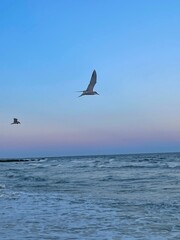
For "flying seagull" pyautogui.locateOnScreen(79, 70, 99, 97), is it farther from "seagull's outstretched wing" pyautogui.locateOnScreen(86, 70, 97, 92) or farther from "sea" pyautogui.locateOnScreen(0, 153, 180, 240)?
"sea" pyautogui.locateOnScreen(0, 153, 180, 240)

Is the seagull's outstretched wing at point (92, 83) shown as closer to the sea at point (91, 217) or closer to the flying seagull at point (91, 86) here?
the flying seagull at point (91, 86)

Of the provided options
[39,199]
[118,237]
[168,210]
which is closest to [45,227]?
[118,237]

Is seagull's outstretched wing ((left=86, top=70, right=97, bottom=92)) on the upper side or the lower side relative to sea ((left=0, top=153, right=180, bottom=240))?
upper

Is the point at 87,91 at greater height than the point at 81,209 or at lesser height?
greater

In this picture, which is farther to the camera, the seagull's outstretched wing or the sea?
the seagull's outstretched wing

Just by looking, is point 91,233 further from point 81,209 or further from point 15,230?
point 81,209

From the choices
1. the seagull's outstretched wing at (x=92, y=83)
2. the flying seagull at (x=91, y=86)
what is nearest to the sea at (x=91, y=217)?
the flying seagull at (x=91, y=86)

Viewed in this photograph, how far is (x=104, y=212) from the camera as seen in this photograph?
46.6ft

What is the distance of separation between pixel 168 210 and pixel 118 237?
15.6 ft

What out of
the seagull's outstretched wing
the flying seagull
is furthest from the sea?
the seagull's outstretched wing

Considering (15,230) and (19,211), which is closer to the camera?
(15,230)

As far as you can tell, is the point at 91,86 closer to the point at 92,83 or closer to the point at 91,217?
the point at 92,83

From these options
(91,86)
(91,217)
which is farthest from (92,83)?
(91,217)

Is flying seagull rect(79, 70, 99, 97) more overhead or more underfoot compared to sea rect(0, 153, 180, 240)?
more overhead
